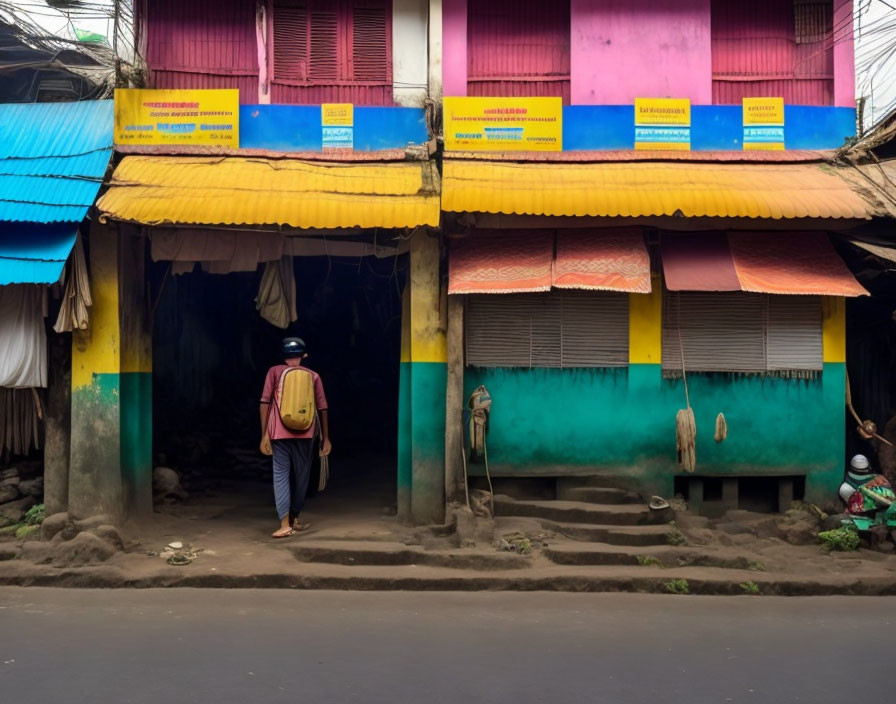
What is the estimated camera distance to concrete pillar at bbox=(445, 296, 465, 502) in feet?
27.2

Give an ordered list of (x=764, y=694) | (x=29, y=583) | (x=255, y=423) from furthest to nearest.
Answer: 1. (x=255, y=423)
2. (x=29, y=583)
3. (x=764, y=694)

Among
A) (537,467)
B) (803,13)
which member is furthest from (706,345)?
(803,13)

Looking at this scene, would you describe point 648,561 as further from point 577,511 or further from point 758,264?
point 758,264

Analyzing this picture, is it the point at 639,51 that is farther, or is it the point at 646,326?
the point at 639,51

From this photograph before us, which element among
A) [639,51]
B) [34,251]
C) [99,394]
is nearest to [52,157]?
[34,251]

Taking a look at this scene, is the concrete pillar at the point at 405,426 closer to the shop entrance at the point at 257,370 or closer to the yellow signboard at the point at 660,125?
the shop entrance at the point at 257,370

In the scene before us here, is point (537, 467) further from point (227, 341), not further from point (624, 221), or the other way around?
point (227, 341)

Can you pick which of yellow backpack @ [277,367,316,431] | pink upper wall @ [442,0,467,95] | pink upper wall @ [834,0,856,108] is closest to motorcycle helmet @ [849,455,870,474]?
→ pink upper wall @ [834,0,856,108]

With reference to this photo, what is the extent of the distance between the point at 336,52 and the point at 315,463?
510 centimetres

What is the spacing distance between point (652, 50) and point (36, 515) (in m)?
7.84

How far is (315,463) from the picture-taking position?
37.1 ft

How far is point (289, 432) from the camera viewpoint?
8.31 meters

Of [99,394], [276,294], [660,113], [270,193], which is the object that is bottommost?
[99,394]

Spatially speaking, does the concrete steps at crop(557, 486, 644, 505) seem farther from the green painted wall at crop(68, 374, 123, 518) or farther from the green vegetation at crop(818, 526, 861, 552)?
the green painted wall at crop(68, 374, 123, 518)
